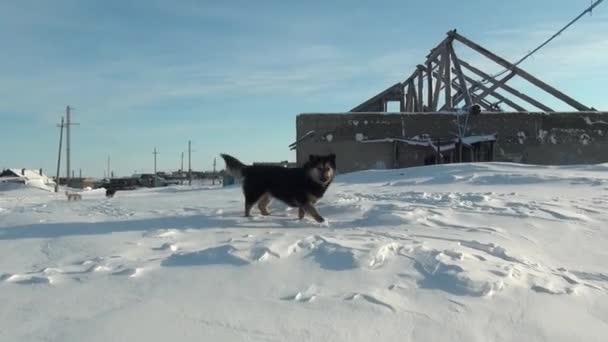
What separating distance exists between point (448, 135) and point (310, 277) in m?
14.7

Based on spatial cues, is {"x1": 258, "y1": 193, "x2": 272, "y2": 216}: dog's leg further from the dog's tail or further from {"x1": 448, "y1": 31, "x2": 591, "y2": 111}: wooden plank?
{"x1": 448, "y1": 31, "x2": 591, "y2": 111}: wooden plank

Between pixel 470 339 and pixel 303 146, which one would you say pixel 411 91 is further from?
pixel 470 339

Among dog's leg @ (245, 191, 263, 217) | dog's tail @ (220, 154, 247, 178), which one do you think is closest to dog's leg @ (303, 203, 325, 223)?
dog's leg @ (245, 191, 263, 217)

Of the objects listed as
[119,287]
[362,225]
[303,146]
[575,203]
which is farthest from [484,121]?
[119,287]

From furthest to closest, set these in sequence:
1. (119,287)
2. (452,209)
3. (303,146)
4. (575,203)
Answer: (303,146) → (575,203) → (452,209) → (119,287)

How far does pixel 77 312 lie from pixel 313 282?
136cm

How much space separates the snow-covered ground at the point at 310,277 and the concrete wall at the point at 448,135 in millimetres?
11006

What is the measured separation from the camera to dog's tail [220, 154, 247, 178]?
6.96m

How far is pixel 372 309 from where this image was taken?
289 cm

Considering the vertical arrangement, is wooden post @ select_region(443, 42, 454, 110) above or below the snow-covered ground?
above

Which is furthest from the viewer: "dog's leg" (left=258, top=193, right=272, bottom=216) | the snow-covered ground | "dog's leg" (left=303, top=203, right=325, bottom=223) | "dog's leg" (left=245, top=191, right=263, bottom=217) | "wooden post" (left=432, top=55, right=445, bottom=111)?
"wooden post" (left=432, top=55, right=445, bottom=111)

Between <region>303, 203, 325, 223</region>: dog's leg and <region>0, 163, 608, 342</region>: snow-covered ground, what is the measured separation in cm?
9

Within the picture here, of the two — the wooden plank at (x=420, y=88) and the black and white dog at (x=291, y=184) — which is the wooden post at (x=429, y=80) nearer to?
the wooden plank at (x=420, y=88)

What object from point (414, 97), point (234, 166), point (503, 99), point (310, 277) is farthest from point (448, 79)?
point (310, 277)
